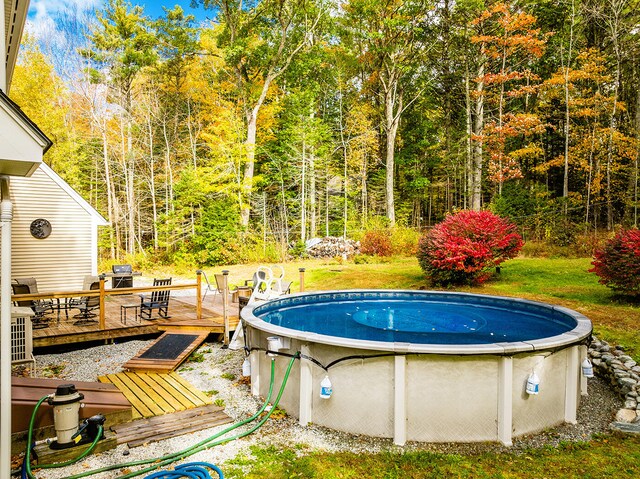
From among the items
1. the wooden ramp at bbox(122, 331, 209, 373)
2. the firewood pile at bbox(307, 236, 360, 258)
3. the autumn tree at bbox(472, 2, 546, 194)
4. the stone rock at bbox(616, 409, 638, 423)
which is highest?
the autumn tree at bbox(472, 2, 546, 194)

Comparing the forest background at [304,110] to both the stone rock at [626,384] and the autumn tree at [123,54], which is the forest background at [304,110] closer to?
the autumn tree at [123,54]

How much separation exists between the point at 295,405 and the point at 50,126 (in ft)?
65.8

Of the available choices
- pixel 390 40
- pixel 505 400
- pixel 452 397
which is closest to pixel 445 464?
pixel 452 397

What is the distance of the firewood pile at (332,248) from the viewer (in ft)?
56.3

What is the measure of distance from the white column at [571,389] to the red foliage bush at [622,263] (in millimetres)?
4561

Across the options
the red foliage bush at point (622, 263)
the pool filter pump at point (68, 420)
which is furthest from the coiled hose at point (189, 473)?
the red foliage bush at point (622, 263)

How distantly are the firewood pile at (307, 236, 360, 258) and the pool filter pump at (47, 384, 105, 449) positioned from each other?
13531mm

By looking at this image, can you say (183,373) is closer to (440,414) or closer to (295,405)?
(295,405)

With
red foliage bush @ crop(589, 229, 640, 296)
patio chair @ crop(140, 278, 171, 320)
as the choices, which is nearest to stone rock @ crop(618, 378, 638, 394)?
red foliage bush @ crop(589, 229, 640, 296)

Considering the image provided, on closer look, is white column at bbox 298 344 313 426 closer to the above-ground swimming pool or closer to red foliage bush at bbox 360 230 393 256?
the above-ground swimming pool

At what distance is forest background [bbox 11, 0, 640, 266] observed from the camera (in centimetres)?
1662

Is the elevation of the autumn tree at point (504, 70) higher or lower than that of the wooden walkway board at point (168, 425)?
higher

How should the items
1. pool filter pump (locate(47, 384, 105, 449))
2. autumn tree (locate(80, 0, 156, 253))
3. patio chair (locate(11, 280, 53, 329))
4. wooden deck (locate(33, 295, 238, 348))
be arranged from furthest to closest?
autumn tree (locate(80, 0, 156, 253))
patio chair (locate(11, 280, 53, 329))
wooden deck (locate(33, 295, 238, 348))
pool filter pump (locate(47, 384, 105, 449))

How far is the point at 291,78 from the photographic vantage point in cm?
2064
